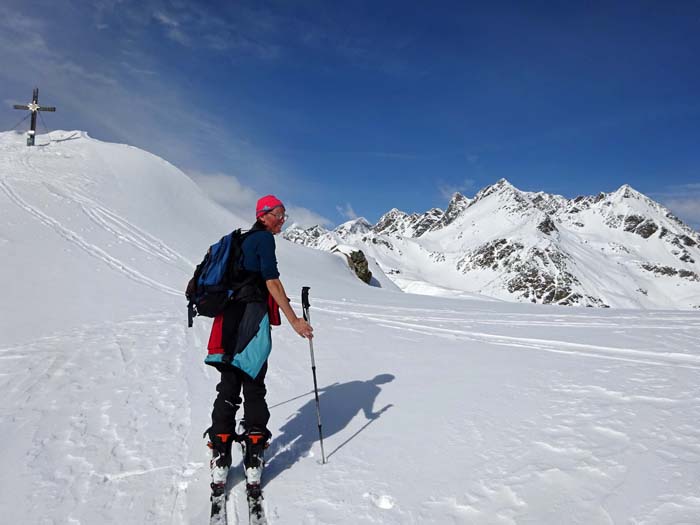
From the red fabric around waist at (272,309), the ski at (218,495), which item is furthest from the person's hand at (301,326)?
the ski at (218,495)

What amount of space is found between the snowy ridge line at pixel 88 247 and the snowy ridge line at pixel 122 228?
2290mm

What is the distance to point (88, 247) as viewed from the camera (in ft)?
58.3

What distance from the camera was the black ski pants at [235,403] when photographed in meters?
3.70

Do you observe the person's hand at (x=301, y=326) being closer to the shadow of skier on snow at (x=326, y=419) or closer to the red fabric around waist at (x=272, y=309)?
the red fabric around waist at (x=272, y=309)

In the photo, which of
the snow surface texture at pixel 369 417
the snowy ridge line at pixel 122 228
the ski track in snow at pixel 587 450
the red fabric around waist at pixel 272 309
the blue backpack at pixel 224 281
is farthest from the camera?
the snowy ridge line at pixel 122 228

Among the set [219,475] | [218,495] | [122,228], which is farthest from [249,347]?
[122,228]

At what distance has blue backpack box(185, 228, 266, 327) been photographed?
368 centimetres

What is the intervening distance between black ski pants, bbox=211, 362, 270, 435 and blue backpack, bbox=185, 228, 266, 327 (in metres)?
0.61

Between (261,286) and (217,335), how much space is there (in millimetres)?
573

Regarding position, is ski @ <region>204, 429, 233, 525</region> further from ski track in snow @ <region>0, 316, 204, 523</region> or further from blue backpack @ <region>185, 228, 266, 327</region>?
blue backpack @ <region>185, 228, 266, 327</region>

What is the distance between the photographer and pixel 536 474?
372 cm

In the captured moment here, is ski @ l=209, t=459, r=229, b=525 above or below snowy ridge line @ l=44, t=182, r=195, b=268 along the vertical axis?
below

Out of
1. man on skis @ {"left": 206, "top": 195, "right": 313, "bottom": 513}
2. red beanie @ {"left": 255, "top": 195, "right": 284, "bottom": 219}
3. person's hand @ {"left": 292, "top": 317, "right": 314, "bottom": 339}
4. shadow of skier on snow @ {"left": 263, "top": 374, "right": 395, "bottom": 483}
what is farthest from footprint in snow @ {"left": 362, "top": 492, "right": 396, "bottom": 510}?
red beanie @ {"left": 255, "top": 195, "right": 284, "bottom": 219}

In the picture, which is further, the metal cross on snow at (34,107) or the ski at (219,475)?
the metal cross on snow at (34,107)
